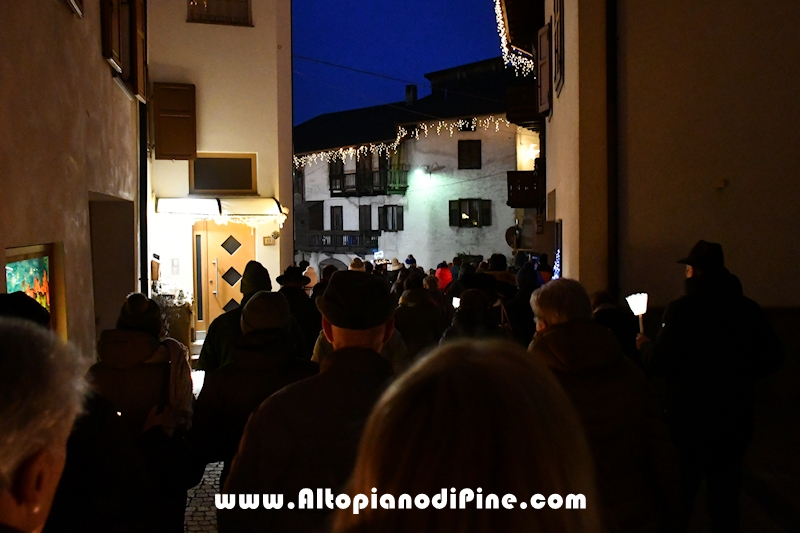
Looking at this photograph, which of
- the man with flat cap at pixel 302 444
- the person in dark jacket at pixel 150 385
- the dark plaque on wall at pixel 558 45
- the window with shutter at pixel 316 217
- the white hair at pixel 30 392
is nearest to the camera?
the white hair at pixel 30 392

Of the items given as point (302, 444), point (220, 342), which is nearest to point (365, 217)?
point (220, 342)

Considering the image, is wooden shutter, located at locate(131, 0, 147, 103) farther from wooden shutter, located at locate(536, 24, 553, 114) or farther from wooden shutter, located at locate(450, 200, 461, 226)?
wooden shutter, located at locate(450, 200, 461, 226)

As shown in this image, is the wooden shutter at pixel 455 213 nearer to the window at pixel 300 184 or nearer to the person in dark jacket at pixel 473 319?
the window at pixel 300 184

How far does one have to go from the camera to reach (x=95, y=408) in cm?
253

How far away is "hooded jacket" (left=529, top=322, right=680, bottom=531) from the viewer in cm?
300

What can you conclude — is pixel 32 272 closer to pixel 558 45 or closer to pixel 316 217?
pixel 558 45

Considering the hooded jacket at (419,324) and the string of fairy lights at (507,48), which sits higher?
the string of fairy lights at (507,48)

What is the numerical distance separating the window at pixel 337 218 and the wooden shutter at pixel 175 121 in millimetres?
32458

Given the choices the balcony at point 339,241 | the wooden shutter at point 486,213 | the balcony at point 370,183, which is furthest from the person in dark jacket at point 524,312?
the balcony at point 339,241

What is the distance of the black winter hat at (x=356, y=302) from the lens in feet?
9.34

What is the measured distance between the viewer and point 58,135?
6629 mm

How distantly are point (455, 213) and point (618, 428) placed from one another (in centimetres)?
3841

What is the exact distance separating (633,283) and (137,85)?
7317 millimetres

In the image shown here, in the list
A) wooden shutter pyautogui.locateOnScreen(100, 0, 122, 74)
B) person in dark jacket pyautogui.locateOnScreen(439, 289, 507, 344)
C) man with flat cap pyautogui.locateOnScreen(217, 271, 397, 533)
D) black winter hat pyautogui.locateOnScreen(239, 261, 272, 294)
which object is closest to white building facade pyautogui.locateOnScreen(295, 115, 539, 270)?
wooden shutter pyautogui.locateOnScreen(100, 0, 122, 74)
